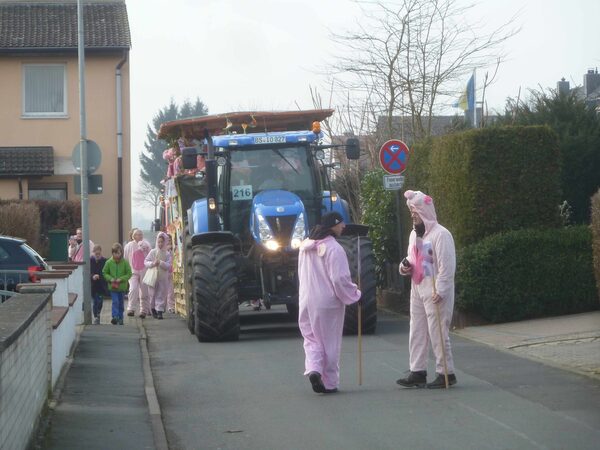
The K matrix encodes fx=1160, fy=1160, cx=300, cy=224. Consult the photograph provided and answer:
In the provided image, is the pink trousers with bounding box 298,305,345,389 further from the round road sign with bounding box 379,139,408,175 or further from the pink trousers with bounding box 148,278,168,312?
the pink trousers with bounding box 148,278,168,312

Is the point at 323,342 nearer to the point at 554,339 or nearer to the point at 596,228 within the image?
the point at 596,228

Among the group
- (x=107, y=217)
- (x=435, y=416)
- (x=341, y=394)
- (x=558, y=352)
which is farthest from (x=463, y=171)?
(x=107, y=217)

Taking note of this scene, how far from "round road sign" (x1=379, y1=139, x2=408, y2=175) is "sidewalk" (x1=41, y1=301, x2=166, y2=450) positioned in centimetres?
570

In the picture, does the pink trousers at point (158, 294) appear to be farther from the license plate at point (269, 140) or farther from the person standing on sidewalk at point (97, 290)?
the license plate at point (269, 140)

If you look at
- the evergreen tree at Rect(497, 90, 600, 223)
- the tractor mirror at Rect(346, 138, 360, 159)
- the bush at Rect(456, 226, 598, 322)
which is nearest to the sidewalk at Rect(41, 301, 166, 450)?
the tractor mirror at Rect(346, 138, 360, 159)

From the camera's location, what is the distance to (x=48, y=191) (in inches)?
1358

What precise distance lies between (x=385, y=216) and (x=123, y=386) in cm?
1083

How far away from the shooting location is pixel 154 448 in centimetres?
854

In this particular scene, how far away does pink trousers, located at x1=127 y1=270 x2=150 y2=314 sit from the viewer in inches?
877

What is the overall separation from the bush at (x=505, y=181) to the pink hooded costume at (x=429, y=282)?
18.8ft

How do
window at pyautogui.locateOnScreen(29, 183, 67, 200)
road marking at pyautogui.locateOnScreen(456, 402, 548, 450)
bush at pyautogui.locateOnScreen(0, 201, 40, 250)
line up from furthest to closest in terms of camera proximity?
1. window at pyautogui.locateOnScreen(29, 183, 67, 200)
2. bush at pyautogui.locateOnScreen(0, 201, 40, 250)
3. road marking at pyautogui.locateOnScreen(456, 402, 548, 450)

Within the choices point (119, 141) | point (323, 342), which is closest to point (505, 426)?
point (323, 342)

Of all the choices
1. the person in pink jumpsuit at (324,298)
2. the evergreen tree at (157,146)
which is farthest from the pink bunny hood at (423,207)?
the evergreen tree at (157,146)

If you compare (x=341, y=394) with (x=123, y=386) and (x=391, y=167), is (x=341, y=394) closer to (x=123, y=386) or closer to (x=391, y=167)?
(x=123, y=386)
